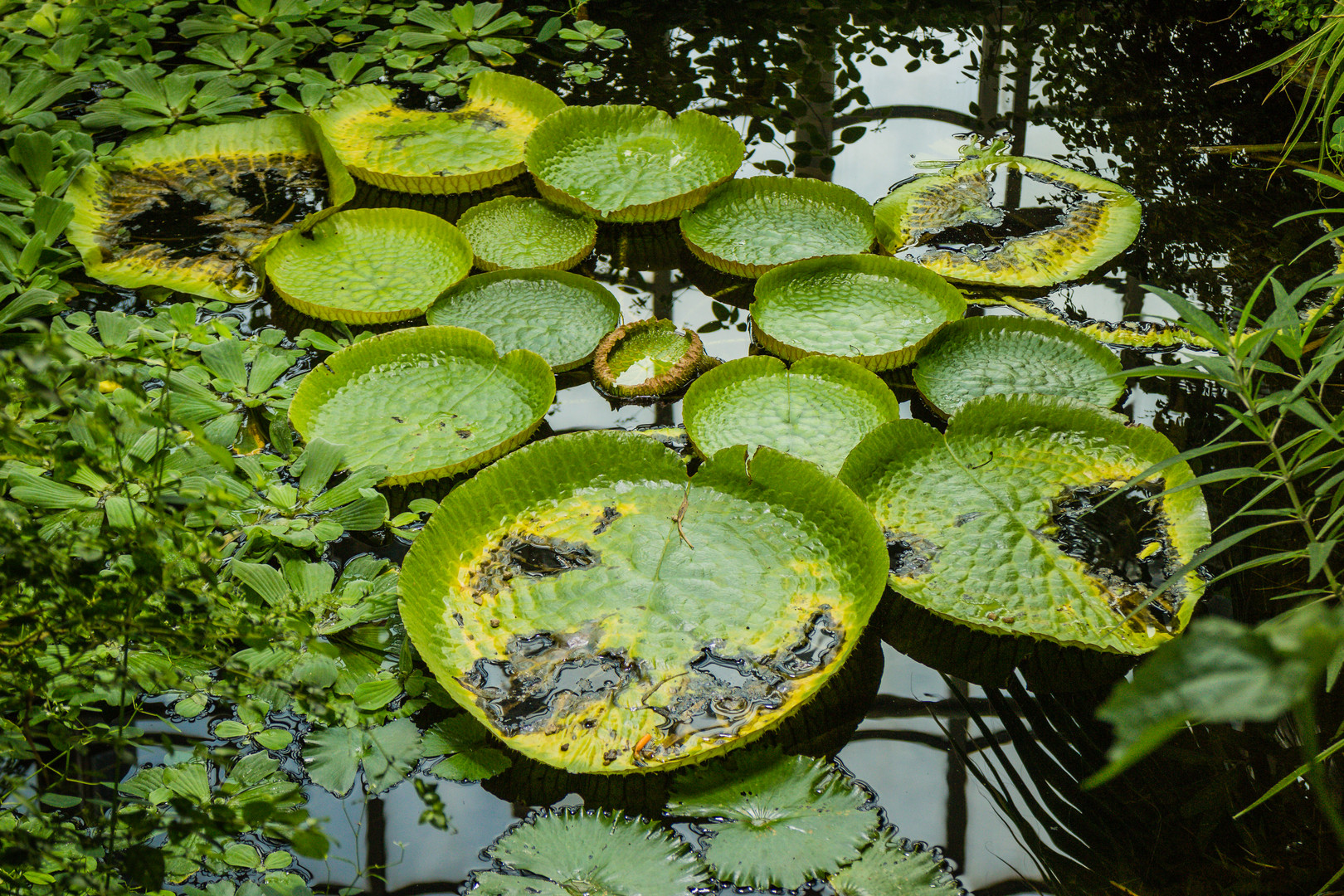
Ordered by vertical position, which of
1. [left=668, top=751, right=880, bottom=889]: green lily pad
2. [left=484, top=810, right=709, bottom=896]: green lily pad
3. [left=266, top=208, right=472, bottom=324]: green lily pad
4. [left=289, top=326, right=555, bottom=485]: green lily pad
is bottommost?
[left=484, top=810, right=709, bottom=896]: green lily pad

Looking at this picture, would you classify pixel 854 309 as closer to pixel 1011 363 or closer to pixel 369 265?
pixel 1011 363

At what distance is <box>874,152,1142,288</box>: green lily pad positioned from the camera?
89.1 inches

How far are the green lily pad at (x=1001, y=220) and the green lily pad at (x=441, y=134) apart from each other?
0.98m

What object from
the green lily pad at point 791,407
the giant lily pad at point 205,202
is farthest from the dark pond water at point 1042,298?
the giant lily pad at point 205,202

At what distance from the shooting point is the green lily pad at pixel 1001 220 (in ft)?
7.43

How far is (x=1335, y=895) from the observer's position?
120cm

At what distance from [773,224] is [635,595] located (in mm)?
1195

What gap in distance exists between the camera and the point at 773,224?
93.7 inches

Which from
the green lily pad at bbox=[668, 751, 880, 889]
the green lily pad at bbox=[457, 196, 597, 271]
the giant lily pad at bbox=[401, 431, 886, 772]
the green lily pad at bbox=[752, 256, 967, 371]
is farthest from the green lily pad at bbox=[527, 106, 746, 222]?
the green lily pad at bbox=[668, 751, 880, 889]

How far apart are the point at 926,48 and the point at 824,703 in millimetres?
2383

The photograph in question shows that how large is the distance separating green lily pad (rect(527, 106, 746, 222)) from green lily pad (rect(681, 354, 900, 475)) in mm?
666

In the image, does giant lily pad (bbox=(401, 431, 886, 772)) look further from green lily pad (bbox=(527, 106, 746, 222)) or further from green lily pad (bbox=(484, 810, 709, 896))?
green lily pad (bbox=(527, 106, 746, 222))

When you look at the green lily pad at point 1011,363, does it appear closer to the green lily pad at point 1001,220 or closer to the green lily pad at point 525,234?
the green lily pad at point 1001,220

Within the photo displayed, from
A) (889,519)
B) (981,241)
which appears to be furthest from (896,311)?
(889,519)
